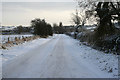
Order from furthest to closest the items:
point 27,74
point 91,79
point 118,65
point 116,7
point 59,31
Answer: point 59,31, point 116,7, point 118,65, point 27,74, point 91,79

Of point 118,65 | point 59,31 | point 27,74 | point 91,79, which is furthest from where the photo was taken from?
point 59,31

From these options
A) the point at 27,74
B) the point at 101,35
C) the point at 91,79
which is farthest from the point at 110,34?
the point at 27,74

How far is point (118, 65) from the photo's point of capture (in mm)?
7504

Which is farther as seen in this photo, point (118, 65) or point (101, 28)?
point (101, 28)

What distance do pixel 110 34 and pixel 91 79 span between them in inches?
362

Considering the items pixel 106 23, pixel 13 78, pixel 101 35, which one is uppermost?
pixel 106 23

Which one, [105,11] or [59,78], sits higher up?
[105,11]

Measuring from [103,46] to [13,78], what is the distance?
10.1m

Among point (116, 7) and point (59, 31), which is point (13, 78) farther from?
point (59, 31)

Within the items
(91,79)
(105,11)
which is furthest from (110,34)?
(91,79)

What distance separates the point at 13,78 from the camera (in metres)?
5.82

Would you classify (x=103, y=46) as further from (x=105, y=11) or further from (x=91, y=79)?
(x=91, y=79)

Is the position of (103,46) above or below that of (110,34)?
below

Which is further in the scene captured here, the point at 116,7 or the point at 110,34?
the point at 110,34
